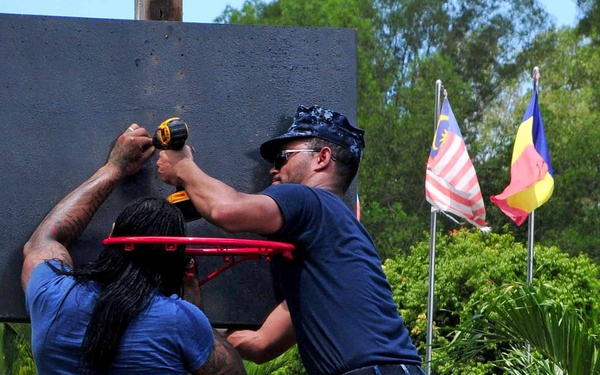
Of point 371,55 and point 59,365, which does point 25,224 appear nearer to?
point 59,365

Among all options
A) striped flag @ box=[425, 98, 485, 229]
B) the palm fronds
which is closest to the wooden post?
the palm fronds

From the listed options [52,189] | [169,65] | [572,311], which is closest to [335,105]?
[169,65]

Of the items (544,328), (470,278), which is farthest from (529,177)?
(544,328)

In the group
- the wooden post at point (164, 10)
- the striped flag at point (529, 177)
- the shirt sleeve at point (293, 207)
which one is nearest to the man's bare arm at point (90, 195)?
the shirt sleeve at point (293, 207)

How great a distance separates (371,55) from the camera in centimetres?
3688

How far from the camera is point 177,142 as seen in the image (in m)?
4.00

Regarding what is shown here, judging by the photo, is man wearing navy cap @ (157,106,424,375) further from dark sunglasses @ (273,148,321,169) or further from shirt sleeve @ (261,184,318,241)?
dark sunglasses @ (273,148,321,169)

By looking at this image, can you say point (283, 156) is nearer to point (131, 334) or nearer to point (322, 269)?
point (322, 269)

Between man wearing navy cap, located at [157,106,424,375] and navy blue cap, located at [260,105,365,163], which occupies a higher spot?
navy blue cap, located at [260,105,365,163]

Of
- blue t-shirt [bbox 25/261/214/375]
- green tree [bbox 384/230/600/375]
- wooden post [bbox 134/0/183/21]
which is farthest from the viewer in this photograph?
green tree [bbox 384/230/600/375]

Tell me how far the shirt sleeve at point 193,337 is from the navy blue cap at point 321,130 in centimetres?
91

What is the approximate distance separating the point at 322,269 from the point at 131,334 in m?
0.72

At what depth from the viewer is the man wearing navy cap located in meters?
3.70

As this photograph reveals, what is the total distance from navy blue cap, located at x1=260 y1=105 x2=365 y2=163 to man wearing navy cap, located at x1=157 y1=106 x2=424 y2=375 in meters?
0.19
